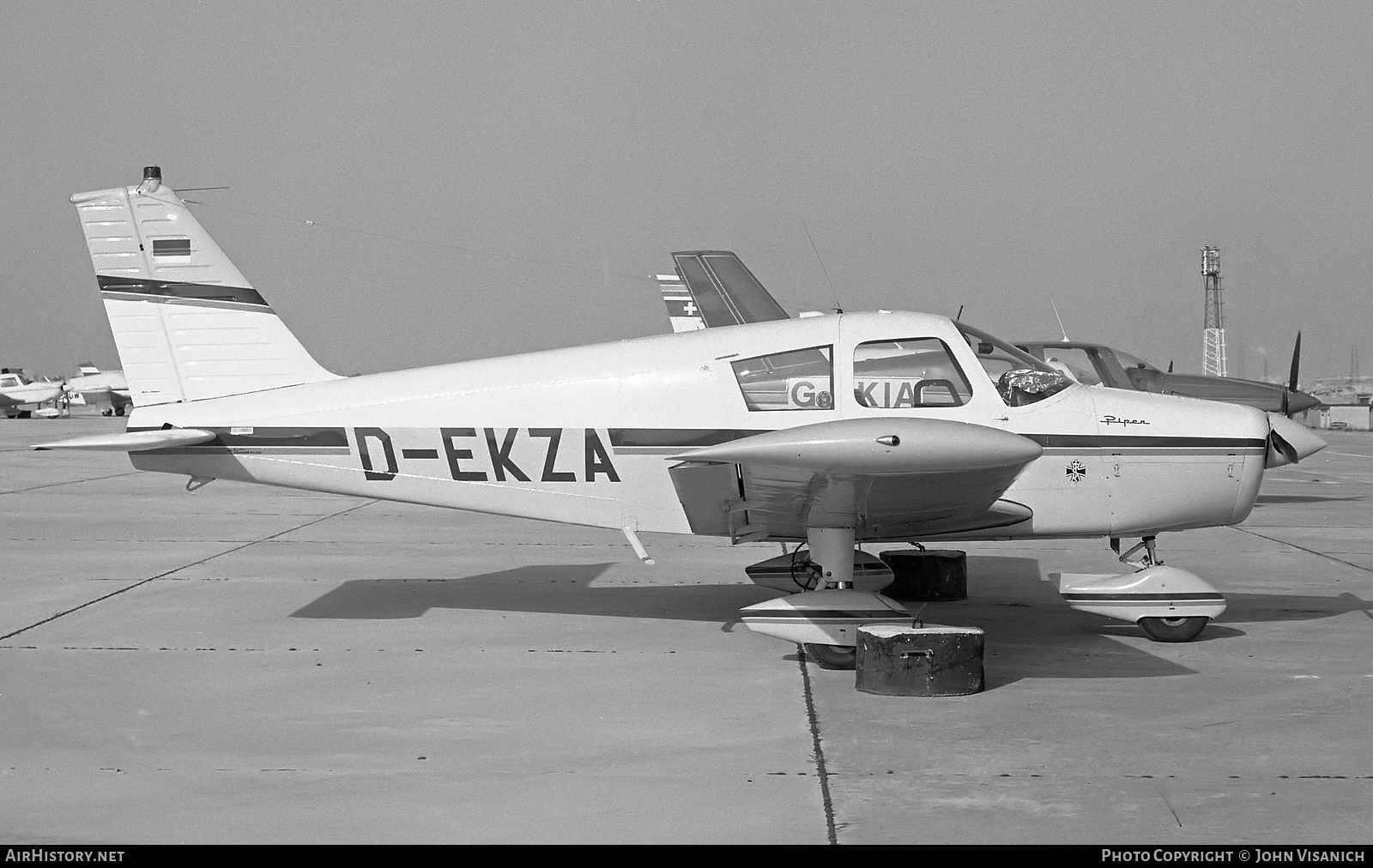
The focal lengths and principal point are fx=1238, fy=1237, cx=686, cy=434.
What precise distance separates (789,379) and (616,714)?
2.43 m

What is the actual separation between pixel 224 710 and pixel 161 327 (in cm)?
334

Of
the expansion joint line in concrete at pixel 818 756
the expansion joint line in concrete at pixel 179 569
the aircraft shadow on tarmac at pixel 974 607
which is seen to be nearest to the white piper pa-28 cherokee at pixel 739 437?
the expansion joint line in concrete at pixel 818 756

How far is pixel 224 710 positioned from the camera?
19.6 ft

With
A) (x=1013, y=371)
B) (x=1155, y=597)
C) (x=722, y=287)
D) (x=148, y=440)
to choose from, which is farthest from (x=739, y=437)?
(x=722, y=287)

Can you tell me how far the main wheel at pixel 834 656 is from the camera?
6.96m

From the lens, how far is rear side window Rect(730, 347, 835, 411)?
7.39 meters

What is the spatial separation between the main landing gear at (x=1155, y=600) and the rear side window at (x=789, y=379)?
2.01m

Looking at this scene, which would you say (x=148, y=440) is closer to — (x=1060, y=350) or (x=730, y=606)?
(x=730, y=606)

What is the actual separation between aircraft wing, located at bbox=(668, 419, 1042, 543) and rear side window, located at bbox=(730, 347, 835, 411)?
490 mm

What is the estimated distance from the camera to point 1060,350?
15320mm

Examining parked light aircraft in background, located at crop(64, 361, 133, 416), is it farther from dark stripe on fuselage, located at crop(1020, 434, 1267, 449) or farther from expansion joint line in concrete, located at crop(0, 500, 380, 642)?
dark stripe on fuselage, located at crop(1020, 434, 1267, 449)

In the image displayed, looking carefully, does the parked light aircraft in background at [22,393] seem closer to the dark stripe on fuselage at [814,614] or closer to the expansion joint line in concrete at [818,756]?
the dark stripe on fuselage at [814,614]

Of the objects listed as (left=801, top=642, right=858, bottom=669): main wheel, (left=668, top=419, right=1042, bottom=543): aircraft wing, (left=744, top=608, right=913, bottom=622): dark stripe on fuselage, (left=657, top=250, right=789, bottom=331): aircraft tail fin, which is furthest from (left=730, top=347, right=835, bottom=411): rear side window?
(left=657, top=250, right=789, bottom=331): aircraft tail fin

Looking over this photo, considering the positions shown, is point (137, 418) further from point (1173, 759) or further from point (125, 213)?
point (1173, 759)
